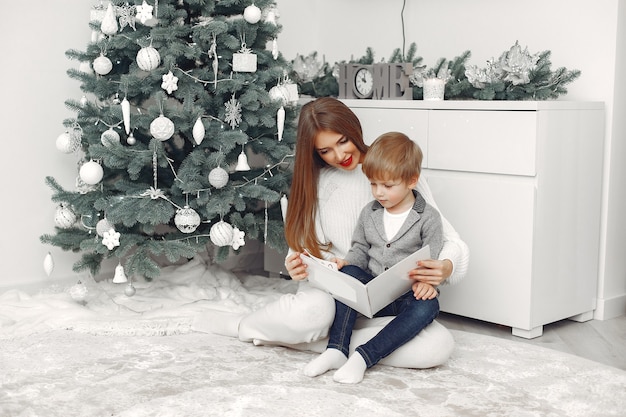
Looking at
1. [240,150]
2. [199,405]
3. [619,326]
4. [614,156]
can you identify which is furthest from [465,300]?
[199,405]

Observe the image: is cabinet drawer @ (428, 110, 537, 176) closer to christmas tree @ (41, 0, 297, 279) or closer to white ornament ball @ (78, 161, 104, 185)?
christmas tree @ (41, 0, 297, 279)

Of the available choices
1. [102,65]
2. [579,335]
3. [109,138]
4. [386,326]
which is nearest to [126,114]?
[109,138]

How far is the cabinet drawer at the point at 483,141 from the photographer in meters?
2.72

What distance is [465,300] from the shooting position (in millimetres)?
2924

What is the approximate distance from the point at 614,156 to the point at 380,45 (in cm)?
120

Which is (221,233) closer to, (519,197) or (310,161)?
(310,161)

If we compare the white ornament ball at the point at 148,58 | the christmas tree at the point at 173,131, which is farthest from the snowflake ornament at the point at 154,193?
the white ornament ball at the point at 148,58

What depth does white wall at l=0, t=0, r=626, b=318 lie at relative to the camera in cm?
298

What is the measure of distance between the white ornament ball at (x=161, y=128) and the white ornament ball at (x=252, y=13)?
444mm

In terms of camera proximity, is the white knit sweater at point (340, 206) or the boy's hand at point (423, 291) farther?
the white knit sweater at point (340, 206)

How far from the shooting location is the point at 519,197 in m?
2.75

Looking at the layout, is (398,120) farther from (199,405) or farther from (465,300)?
(199,405)

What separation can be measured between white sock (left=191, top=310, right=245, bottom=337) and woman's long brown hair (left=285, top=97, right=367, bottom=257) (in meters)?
0.33

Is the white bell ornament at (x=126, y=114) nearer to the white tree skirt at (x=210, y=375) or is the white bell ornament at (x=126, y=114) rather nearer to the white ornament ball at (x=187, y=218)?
the white ornament ball at (x=187, y=218)
